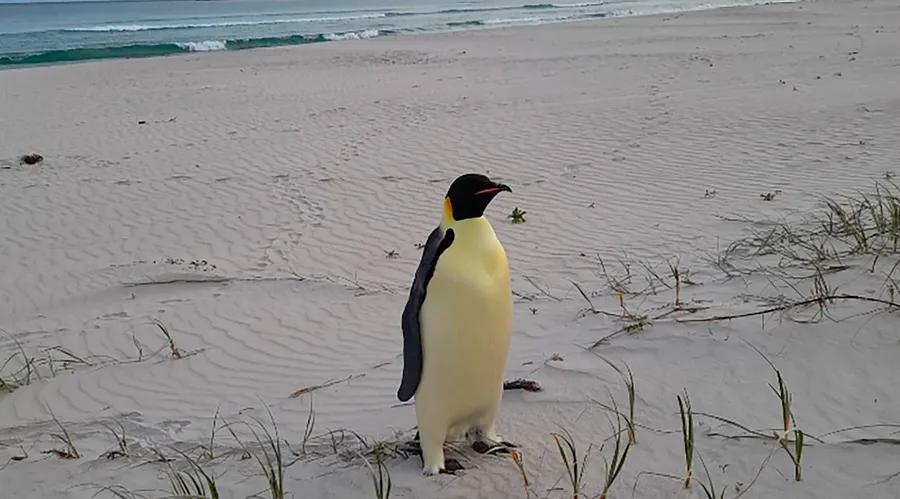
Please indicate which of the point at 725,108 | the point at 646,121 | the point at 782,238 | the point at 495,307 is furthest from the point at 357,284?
the point at 725,108

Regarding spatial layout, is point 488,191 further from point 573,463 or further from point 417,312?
point 573,463

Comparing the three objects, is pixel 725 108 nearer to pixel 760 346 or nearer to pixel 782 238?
pixel 782 238

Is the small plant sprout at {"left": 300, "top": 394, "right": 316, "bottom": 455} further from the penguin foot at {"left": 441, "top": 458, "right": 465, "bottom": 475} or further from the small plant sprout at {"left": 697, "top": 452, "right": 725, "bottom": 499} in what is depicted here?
the small plant sprout at {"left": 697, "top": 452, "right": 725, "bottom": 499}

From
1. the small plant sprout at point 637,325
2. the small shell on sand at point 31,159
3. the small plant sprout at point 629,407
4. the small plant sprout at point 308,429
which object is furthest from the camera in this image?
the small shell on sand at point 31,159

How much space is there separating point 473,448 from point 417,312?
0.65m

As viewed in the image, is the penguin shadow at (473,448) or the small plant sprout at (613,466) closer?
the small plant sprout at (613,466)

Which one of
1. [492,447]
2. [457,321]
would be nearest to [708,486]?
[492,447]

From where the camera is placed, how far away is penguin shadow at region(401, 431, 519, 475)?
312 centimetres

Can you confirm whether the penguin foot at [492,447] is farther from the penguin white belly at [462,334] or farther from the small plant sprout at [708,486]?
the small plant sprout at [708,486]

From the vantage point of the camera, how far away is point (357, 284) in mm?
6355

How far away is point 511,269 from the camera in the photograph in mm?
6527

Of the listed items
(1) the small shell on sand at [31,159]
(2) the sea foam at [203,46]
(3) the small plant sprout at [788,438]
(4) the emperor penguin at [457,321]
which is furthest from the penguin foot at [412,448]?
(2) the sea foam at [203,46]

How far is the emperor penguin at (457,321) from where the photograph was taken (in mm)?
2912

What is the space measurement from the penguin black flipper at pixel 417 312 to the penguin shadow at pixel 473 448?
0.31m
